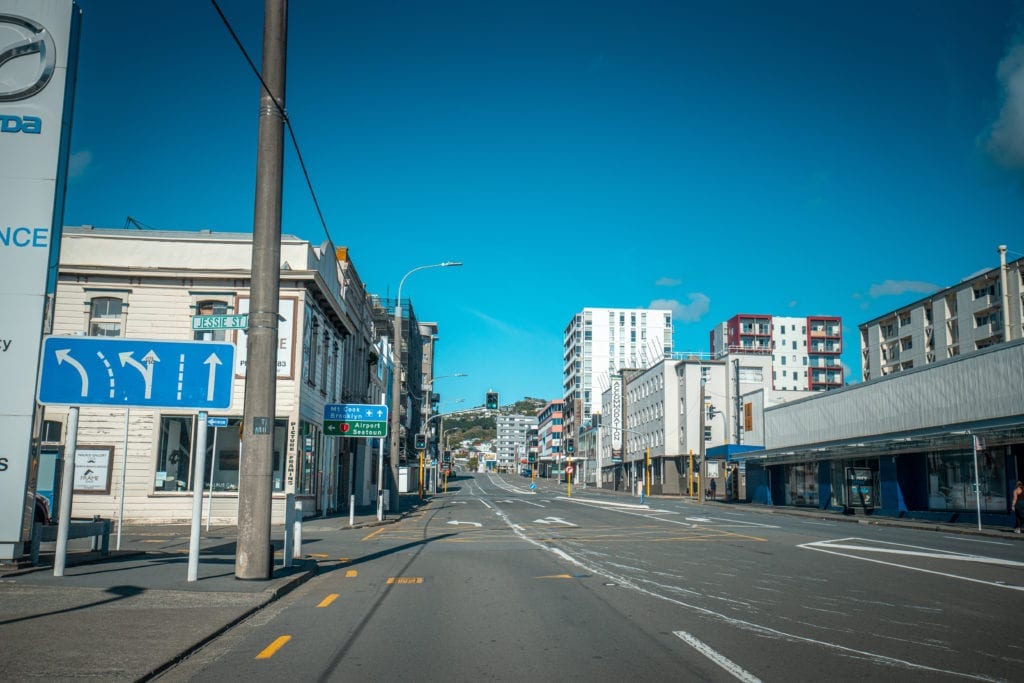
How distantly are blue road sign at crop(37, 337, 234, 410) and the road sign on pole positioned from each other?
14.7 metres

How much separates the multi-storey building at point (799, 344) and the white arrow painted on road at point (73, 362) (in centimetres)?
13440

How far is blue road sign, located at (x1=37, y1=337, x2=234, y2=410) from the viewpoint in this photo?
11562 millimetres

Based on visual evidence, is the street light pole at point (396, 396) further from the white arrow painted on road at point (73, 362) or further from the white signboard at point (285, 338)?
the white arrow painted on road at point (73, 362)

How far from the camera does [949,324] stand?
81500 millimetres

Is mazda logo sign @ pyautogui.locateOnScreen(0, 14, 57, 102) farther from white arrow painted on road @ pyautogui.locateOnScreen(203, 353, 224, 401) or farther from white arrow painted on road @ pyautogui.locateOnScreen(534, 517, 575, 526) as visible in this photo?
white arrow painted on road @ pyautogui.locateOnScreen(534, 517, 575, 526)

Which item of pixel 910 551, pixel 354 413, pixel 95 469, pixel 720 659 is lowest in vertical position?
pixel 910 551

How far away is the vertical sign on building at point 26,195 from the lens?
1198 cm

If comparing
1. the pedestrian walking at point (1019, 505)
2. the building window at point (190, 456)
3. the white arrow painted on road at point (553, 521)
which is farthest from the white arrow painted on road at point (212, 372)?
the pedestrian walking at point (1019, 505)

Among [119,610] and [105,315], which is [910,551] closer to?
[119,610]

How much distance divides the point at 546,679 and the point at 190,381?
24.7ft

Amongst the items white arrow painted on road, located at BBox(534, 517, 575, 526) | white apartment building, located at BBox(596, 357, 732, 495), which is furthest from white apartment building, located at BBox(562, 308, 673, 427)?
white arrow painted on road, located at BBox(534, 517, 575, 526)

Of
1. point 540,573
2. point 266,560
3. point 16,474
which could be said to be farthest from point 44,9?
point 540,573

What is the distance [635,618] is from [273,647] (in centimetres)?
396

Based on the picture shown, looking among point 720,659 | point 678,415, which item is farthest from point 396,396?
point 678,415
